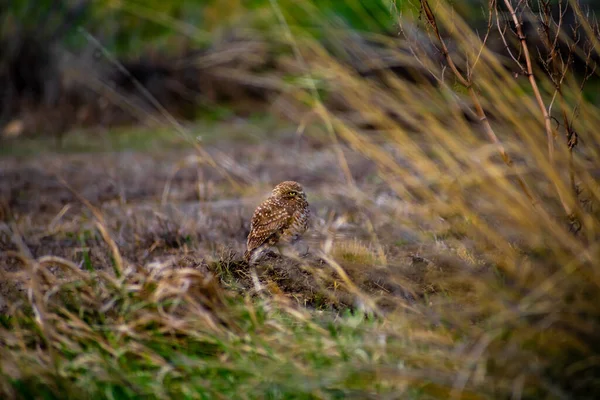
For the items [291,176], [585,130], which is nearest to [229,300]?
[585,130]

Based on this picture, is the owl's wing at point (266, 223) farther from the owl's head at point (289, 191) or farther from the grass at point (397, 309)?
the grass at point (397, 309)

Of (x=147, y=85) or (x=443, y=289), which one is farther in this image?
(x=147, y=85)

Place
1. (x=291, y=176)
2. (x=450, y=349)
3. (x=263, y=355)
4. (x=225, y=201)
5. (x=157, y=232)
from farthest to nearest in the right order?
1. (x=291, y=176)
2. (x=225, y=201)
3. (x=157, y=232)
4. (x=263, y=355)
5. (x=450, y=349)

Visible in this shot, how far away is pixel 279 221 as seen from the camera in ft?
16.2

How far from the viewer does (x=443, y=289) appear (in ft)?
11.5

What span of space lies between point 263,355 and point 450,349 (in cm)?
68

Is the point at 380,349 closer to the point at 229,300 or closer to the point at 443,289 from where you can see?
the point at 443,289

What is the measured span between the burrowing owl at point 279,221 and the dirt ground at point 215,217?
124 millimetres

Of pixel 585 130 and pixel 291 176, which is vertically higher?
pixel 585 130

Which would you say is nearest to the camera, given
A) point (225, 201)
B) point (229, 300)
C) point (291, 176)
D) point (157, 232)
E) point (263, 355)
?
point (263, 355)

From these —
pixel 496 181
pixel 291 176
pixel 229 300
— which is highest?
pixel 496 181

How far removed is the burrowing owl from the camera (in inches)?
189

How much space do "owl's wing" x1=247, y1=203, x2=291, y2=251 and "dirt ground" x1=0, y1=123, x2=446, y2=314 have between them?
135 millimetres

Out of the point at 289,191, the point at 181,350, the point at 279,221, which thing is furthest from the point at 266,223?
the point at 181,350
